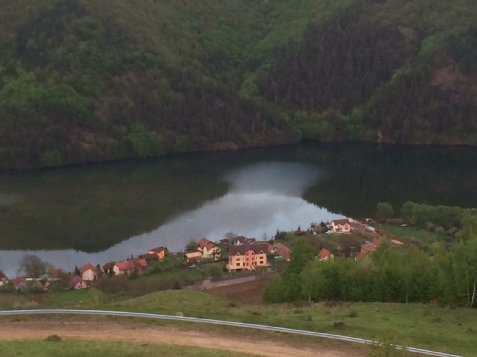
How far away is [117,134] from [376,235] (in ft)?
225

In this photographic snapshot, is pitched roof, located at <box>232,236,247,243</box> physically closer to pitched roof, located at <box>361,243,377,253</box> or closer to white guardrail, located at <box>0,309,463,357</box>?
pitched roof, located at <box>361,243,377,253</box>

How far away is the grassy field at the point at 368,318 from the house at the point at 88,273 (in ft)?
72.7

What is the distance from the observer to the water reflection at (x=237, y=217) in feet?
201

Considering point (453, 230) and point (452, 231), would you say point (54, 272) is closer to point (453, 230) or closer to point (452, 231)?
point (452, 231)

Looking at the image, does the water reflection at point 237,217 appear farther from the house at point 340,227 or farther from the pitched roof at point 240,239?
the house at point 340,227

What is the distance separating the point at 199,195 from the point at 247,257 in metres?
29.6

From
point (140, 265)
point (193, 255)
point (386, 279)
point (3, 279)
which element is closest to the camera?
point (386, 279)

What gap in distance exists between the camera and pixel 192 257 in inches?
2232

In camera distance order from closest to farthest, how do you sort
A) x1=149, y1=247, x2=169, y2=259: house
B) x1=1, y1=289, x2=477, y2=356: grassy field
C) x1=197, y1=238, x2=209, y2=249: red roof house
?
1. x1=1, y1=289, x2=477, y2=356: grassy field
2. x1=149, y1=247, x2=169, y2=259: house
3. x1=197, y1=238, x2=209, y2=249: red roof house

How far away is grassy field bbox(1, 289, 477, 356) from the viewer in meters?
20.9

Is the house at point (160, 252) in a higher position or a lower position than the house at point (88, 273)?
higher

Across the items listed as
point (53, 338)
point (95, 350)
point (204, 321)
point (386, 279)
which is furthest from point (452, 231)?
point (95, 350)

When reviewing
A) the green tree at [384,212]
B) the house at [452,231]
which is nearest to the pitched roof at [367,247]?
the house at [452,231]

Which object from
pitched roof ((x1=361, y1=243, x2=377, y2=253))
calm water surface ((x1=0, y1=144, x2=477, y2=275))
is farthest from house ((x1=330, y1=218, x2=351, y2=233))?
pitched roof ((x1=361, y1=243, x2=377, y2=253))
